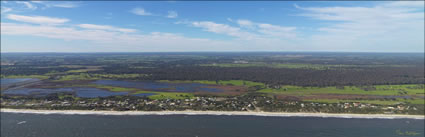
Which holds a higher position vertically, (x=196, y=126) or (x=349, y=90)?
(x=349, y=90)

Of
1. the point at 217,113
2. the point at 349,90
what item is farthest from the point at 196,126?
the point at 349,90

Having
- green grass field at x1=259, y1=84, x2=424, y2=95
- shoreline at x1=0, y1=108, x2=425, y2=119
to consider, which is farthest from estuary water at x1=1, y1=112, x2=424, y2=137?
green grass field at x1=259, y1=84, x2=424, y2=95

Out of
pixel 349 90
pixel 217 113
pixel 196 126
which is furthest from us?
pixel 349 90

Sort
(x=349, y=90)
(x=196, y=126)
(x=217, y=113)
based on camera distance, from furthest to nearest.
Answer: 1. (x=349, y=90)
2. (x=217, y=113)
3. (x=196, y=126)

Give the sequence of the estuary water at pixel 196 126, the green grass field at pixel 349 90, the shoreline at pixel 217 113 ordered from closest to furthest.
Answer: the estuary water at pixel 196 126 < the shoreline at pixel 217 113 < the green grass field at pixel 349 90

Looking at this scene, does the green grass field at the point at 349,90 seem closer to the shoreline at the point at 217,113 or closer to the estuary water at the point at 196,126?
the shoreline at the point at 217,113

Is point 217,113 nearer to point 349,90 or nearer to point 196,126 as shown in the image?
point 196,126

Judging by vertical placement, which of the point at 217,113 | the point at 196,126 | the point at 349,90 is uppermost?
the point at 349,90

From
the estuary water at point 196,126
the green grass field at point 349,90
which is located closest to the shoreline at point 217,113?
the estuary water at point 196,126

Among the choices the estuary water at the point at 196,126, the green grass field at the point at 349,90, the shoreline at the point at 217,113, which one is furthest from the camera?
the green grass field at the point at 349,90
